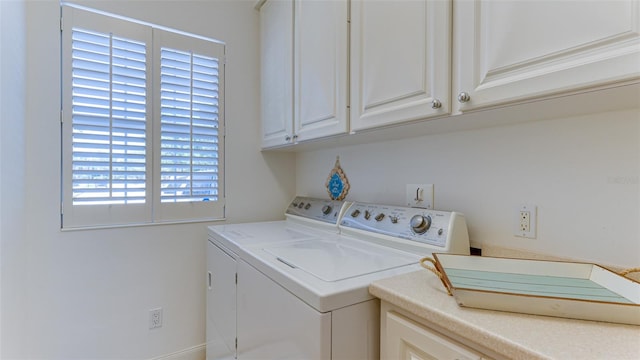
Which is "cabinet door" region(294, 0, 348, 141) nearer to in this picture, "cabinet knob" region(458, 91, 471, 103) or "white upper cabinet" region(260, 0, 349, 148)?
"white upper cabinet" region(260, 0, 349, 148)

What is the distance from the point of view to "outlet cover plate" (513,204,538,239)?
3.38 ft

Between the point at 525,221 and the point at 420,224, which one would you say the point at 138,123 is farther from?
the point at 525,221

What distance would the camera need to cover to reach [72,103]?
1589 mm

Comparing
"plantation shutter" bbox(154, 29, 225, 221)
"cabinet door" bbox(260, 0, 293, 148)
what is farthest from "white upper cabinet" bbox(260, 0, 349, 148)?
"plantation shutter" bbox(154, 29, 225, 221)

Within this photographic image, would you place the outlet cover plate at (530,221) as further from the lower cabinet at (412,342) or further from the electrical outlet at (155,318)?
the electrical outlet at (155,318)

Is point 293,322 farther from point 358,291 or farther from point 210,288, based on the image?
point 210,288

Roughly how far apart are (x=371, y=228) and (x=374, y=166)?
1.28ft

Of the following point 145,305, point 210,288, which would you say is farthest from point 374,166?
point 145,305

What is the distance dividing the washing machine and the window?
16.9 inches

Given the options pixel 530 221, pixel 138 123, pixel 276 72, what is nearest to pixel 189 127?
pixel 138 123

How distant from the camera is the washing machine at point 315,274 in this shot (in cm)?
82

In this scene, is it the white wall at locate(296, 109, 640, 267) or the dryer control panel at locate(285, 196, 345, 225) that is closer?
the white wall at locate(296, 109, 640, 267)

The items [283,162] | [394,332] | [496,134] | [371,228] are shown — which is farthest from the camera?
[283,162]

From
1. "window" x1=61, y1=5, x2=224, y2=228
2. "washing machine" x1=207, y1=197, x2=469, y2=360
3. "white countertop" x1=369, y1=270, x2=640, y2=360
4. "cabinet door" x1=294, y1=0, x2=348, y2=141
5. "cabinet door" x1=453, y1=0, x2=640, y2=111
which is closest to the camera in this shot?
"white countertop" x1=369, y1=270, x2=640, y2=360
